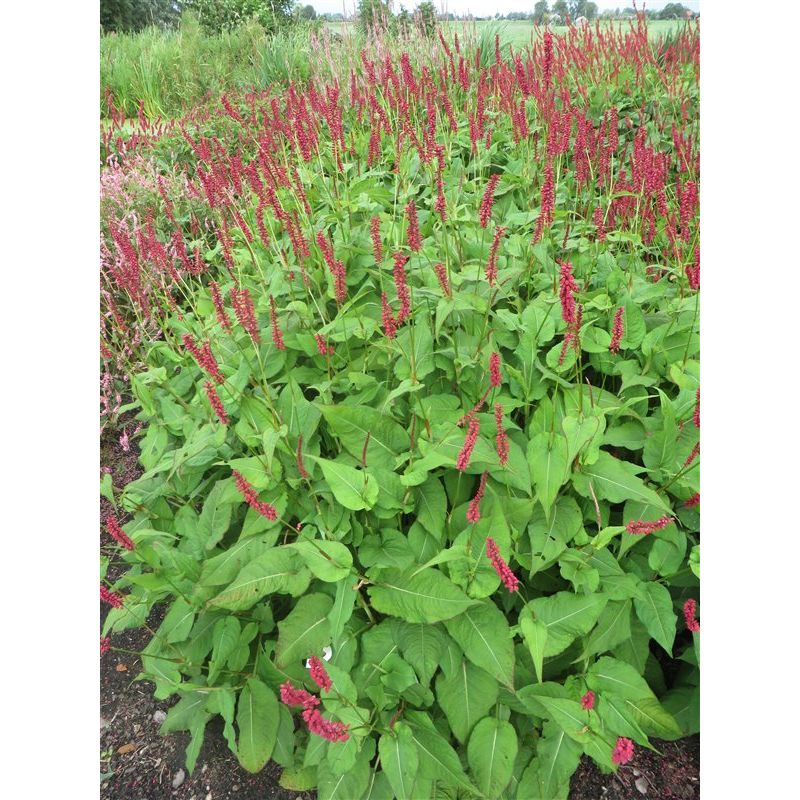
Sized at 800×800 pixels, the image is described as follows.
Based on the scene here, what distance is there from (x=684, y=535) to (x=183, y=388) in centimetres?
178

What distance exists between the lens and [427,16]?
6.70 m

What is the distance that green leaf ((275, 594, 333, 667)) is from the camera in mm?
1478

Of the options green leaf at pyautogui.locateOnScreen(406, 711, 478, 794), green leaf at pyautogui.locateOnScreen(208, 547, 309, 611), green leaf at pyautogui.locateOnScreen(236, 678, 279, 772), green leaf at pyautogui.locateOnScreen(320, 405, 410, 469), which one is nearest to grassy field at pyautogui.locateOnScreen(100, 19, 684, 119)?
green leaf at pyautogui.locateOnScreen(320, 405, 410, 469)

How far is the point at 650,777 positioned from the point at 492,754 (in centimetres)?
53

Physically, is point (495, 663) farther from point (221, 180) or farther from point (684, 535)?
point (221, 180)

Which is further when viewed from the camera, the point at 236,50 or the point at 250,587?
the point at 236,50

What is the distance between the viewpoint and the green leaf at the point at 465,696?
1.44 m

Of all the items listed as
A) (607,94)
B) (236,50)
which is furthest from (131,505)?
(236,50)

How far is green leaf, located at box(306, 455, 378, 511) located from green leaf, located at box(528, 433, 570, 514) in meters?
0.41

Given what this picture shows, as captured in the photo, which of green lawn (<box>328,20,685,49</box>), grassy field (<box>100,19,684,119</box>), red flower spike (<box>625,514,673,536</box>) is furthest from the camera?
grassy field (<box>100,19,684,119</box>)

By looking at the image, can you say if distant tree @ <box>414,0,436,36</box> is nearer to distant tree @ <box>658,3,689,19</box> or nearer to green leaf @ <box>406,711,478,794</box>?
distant tree @ <box>658,3,689,19</box>

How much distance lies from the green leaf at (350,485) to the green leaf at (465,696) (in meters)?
0.50

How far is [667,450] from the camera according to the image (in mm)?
1586

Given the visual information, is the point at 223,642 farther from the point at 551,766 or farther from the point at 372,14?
the point at 372,14
